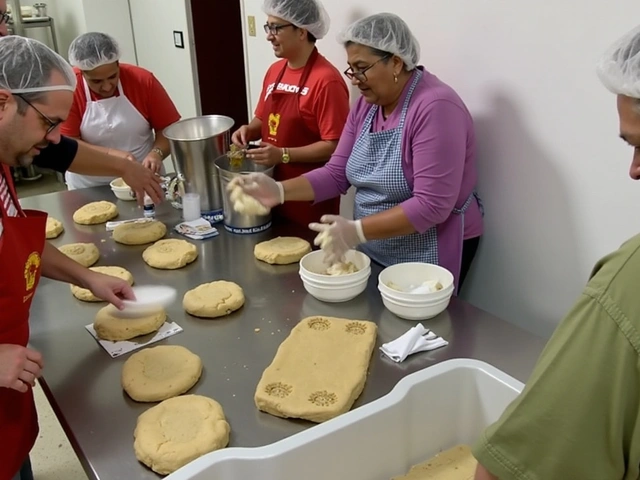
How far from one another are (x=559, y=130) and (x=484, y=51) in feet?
1.17

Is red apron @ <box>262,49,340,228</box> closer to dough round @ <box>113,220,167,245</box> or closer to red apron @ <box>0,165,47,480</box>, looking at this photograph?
dough round @ <box>113,220,167,245</box>

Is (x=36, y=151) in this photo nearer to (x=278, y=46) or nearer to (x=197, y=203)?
(x=197, y=203)

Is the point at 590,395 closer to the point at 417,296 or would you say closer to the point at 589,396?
the point at 589,396

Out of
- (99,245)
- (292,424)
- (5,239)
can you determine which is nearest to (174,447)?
(292,424)

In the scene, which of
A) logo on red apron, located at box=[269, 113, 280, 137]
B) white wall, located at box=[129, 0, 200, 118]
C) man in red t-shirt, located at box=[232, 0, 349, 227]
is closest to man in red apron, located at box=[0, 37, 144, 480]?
man in red t-shirt, located at box=[232, 0, 349, 227]

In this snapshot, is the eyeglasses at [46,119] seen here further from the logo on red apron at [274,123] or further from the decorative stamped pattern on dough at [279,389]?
the logo on red apron at [274,123]

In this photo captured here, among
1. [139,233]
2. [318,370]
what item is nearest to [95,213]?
[139,233]

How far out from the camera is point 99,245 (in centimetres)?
193

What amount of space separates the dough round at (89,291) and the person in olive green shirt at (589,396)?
1.17 meters

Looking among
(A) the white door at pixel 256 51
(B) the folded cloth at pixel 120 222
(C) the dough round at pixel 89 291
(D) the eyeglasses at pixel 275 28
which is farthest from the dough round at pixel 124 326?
(A) the white door at pixel 256 51

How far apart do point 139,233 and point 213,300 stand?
571mm

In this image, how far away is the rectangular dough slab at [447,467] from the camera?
43.6 inches

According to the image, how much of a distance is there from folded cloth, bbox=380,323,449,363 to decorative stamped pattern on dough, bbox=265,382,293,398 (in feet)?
0.83

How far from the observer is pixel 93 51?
7.41ft
